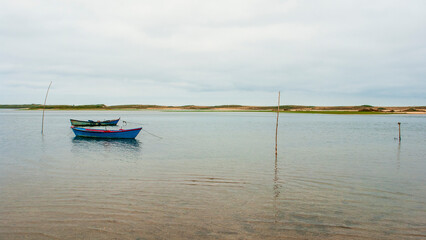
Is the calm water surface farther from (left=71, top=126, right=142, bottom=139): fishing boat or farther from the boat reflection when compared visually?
(left=71, top=126, right=142, bottom=139): fishing boat

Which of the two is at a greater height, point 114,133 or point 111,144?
point 114,133

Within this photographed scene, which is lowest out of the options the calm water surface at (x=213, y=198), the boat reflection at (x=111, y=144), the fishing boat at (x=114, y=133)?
the boat reflection at (x=111, y=144)

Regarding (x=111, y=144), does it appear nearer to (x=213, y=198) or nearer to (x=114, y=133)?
(x=114, y=133)

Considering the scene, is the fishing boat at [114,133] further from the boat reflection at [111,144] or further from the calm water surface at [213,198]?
the calm water surface at [213,198]

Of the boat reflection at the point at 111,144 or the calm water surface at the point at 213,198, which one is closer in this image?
the calm water surface at the point at 213,198

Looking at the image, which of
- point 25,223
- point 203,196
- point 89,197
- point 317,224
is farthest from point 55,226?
point 317,224

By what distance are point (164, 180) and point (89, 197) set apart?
10.5ft

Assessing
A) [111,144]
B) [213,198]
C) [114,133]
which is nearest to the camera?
[213,198]

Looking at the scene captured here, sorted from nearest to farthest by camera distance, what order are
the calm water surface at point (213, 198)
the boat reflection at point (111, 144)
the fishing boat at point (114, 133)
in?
the calm water surface at point (213, 198), the boat reflection at point (111, 144), the fishing boat at point (114, 133)

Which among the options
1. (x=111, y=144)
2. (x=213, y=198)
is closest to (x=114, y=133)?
(x=111, y=144)

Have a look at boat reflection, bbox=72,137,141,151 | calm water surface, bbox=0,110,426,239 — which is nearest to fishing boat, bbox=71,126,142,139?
boat reflection, bbox=72,137,141,151

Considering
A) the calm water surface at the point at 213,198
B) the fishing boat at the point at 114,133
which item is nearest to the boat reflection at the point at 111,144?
the fishing boat at the point at 114,133

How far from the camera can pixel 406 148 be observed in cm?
2244

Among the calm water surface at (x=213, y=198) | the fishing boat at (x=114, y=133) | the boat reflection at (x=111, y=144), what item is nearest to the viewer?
the calm water surface at (x=213, y=198)
